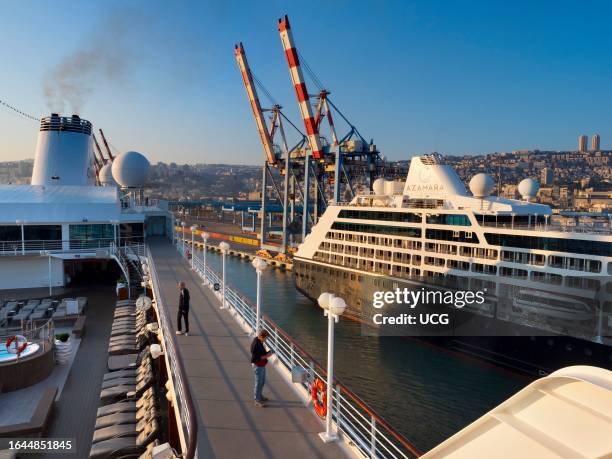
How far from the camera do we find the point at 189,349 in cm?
756

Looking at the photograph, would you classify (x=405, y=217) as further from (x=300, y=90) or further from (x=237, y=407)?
(x=300, y=90)

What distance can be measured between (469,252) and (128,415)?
12562 millimetres

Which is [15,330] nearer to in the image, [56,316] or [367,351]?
[56,316]

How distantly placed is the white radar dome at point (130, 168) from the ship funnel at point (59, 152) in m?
1.99

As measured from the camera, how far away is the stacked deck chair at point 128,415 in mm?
6586

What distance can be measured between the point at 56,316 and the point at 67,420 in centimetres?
715

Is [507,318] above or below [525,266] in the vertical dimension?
below

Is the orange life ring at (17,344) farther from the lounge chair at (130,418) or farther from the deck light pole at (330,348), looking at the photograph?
the deck light pole at (330,348)

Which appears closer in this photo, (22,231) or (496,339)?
(496,339)

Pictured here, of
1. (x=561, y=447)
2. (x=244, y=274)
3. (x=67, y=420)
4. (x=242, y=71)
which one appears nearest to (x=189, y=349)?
(x=67, y=420)

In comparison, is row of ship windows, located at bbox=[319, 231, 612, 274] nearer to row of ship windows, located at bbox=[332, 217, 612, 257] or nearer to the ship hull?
row of ship windows, located at bbox=[332, 217, 612, 257]

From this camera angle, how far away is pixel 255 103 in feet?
129

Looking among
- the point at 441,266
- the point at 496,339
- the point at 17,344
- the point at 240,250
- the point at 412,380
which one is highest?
the point at 441,266

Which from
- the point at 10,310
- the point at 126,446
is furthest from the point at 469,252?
the point at 10,310
